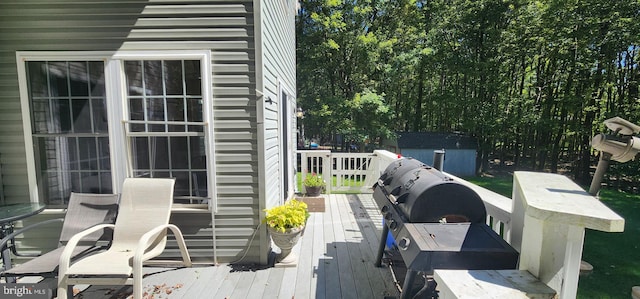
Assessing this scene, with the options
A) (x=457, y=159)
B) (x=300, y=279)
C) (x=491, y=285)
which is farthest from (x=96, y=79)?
(x=457, y=159)

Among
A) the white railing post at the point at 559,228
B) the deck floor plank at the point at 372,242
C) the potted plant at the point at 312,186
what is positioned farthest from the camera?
the potted plant at the point at 312,186

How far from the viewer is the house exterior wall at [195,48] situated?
298 centimetres

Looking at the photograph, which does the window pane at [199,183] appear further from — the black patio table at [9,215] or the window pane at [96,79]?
the black patio table at [9,215]

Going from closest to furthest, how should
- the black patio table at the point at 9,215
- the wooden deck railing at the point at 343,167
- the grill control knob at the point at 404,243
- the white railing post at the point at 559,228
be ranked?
the white railing post at the point at 559,228, the grill control knob at the point at 404,243, the black patio table at the point at 9,215, the wooden deck railing at the point at 343,167

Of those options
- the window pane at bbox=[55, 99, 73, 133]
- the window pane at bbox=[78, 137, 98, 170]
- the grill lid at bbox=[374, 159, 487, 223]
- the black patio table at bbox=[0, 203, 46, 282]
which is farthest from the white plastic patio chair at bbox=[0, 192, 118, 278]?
the grill lid at bbox=[374, 159, 487, 223]

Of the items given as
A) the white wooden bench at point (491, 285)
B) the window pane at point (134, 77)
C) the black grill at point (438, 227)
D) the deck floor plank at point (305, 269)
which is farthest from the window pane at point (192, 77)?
the white wooden bench at point (491, 285)

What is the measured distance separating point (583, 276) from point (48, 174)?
6.34 metres

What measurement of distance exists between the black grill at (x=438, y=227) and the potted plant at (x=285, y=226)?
3.09 feet

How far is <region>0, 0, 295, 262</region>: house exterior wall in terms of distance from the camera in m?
2.98

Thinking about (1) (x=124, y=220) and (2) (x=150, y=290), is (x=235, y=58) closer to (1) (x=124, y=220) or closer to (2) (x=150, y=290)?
(1) (x=124, y=220)

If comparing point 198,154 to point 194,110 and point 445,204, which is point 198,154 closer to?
point 194,110

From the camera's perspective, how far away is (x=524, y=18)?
11.0 metres

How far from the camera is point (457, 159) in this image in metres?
12.3

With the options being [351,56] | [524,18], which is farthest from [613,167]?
[351,56]
